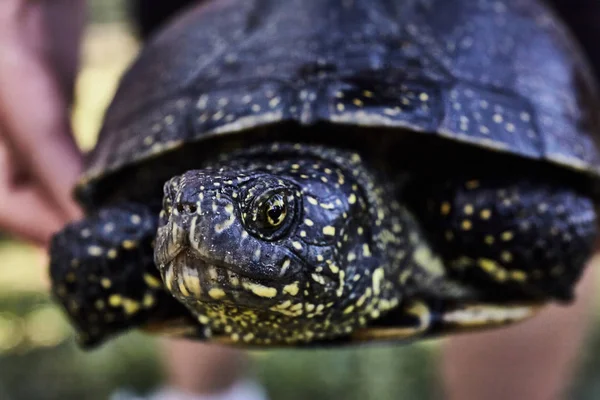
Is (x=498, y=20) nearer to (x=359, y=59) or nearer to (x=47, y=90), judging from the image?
(x=359, y=59)

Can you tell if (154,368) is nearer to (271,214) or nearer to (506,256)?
(506,256)

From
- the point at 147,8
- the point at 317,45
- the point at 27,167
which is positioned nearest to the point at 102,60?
the point at 147,8

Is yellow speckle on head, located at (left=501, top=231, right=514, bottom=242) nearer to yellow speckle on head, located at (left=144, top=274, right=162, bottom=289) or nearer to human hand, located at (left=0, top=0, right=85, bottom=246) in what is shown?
yellow speckle on head, located at (left=144, top=274, right=162, bottom=289)

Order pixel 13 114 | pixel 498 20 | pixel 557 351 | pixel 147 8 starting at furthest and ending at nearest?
pixel 557 351
pixel 147 8
pixel 13 114
pixel 498 20

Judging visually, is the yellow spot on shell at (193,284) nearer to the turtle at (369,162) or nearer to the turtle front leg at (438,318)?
the turtle at (369,162)

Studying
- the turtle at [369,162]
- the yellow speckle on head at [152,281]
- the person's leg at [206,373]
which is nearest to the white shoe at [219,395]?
the person's leg at [206,373]

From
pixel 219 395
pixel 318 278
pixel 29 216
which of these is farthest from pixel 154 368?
pixel 318 278
